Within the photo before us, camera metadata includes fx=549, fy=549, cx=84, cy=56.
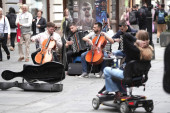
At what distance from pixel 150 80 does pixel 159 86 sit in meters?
0.93

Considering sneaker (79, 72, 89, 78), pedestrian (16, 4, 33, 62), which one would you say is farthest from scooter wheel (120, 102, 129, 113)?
pedestrian (16, 4, 33, 62)

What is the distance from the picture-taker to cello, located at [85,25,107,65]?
39.3ft

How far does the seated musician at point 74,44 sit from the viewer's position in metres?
12.9

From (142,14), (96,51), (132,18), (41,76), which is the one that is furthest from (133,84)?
(132,18)

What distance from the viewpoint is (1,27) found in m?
16.8

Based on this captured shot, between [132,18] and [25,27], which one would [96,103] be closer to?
[25,27]

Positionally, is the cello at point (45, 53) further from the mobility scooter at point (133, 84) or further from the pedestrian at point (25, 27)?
the pedestrian at point (25, 27)

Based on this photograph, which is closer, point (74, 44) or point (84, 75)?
point (84, 75)

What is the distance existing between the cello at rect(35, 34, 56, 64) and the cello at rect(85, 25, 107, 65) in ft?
3.84

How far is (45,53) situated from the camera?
11.0 meters

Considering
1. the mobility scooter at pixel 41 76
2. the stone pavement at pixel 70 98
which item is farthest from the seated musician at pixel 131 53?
the mobility scooter at pixel 41 76

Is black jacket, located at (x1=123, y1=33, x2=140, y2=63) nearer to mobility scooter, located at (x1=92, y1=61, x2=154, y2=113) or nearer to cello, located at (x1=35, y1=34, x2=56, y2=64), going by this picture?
mobility scooter, located at (x1=92, y1=61, x2=154, y2=113)

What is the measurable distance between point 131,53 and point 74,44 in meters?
5.26

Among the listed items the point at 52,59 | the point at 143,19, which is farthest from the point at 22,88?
the point at 143,19
